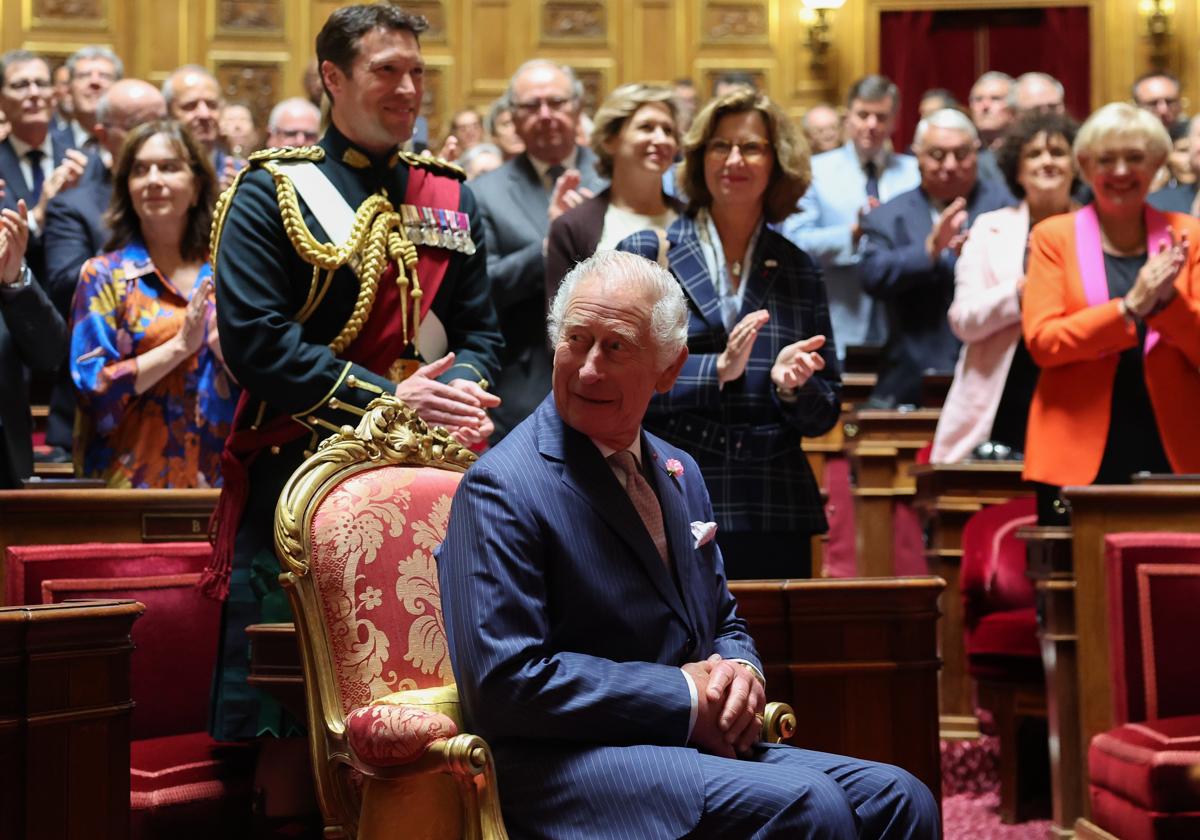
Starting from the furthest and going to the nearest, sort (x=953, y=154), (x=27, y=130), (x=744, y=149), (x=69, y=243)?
(x=27, y=130) < (x=953, y=154) < (x=69, y=243) < (x=744, y=149)

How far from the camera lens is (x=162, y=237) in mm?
4133

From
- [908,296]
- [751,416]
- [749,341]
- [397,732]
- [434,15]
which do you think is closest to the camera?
[397,732]

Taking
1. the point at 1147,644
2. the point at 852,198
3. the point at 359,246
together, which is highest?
the point at 852,198

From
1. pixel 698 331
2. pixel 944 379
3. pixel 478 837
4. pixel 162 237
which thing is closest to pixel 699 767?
pixel 478 837

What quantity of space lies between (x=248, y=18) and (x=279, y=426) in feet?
27.1

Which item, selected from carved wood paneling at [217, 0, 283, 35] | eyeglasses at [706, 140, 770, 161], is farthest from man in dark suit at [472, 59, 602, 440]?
carved wood paneling at [217, 0, 283, 35]

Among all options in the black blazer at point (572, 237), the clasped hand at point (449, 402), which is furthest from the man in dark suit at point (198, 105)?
the clasped hand at point (449, 402)

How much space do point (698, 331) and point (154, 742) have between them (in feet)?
4.39

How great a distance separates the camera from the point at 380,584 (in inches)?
97.3

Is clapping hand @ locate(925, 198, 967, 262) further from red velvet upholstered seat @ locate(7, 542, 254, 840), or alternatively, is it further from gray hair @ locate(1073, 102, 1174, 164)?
red velvet upholstered seat @ locate(7, 542, 254, 840)

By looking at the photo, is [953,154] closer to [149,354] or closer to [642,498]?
[149,354]

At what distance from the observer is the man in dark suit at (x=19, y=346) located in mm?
3977

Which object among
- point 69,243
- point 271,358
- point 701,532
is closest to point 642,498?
point 701,532

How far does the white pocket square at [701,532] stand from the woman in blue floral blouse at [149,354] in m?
1.91
